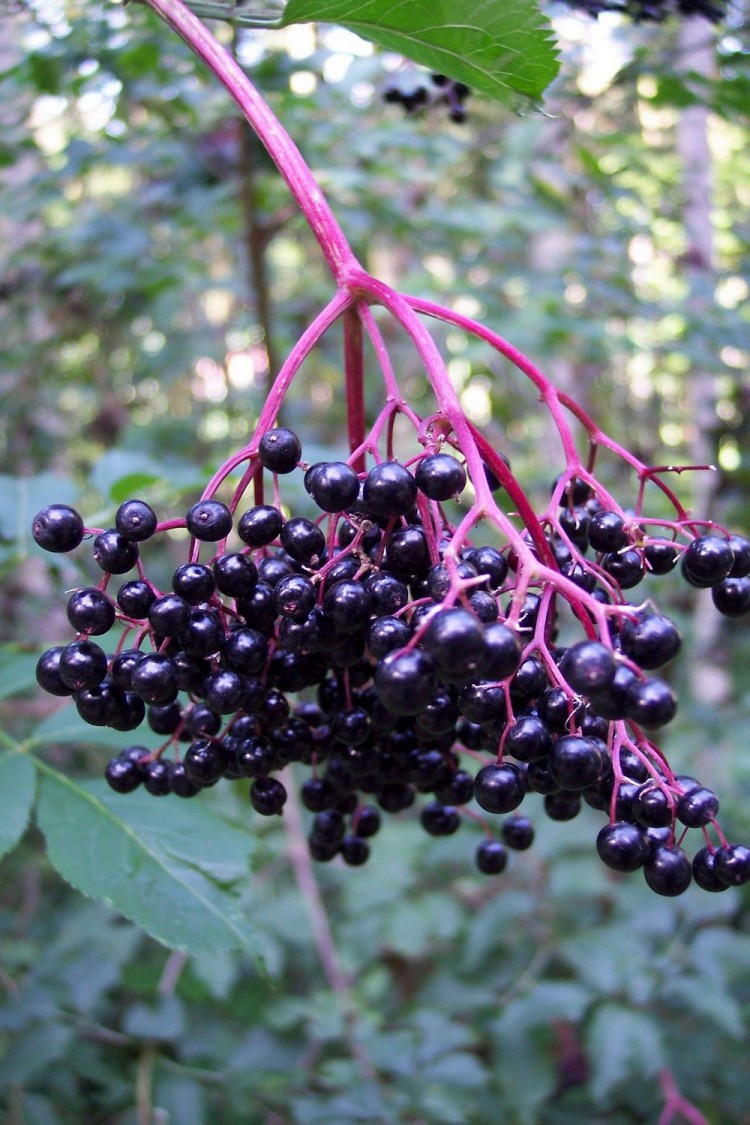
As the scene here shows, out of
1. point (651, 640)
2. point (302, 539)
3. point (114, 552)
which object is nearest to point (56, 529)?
point (114, 552)

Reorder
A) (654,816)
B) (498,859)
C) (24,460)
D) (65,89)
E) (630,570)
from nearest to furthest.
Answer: (654,816) → (630,570) → (498,859) → (65,89) → (24,460)

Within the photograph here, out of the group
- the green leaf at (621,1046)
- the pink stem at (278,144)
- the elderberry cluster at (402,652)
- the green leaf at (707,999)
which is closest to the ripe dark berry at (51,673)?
the elderberry cluster at (402,652)

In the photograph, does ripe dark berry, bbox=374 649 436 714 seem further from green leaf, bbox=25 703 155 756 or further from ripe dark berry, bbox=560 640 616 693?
green leaf, bbox=25 703 155 756

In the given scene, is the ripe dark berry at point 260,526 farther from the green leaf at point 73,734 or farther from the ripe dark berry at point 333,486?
the green leaf at point 73,734

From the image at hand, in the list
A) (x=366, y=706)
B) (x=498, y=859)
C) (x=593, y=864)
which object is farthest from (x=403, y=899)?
(x=366, y=706)

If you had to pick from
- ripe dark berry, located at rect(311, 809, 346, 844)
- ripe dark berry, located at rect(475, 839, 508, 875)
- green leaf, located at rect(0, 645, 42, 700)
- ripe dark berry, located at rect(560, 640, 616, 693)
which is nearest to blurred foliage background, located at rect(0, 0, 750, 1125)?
green leaf, located at rect(0, 645, 42, 700)

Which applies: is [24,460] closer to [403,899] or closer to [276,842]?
[276,842]

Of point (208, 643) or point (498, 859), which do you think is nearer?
point (208, 643)
